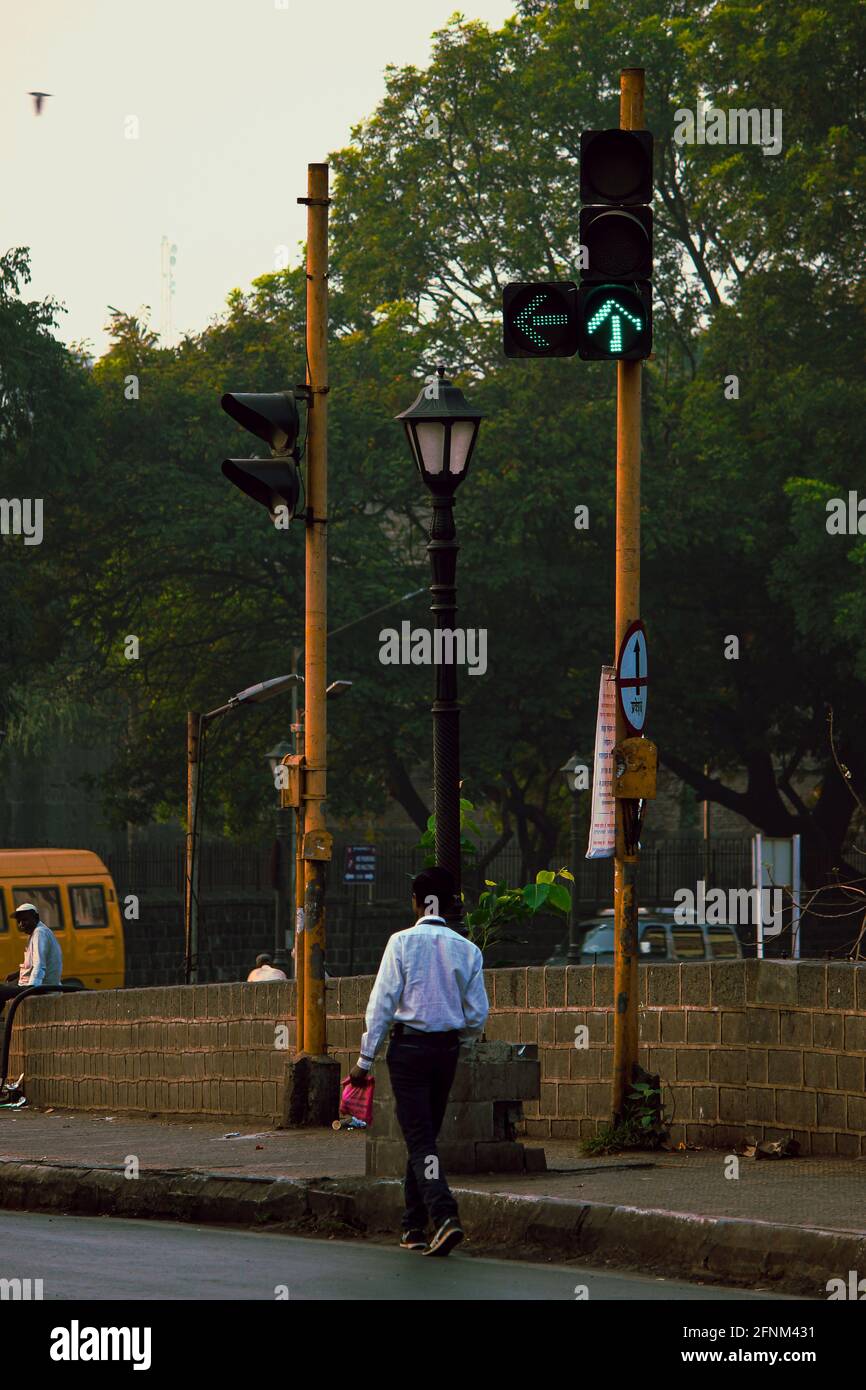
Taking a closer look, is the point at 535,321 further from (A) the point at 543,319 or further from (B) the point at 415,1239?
(B) the point at 415,1239

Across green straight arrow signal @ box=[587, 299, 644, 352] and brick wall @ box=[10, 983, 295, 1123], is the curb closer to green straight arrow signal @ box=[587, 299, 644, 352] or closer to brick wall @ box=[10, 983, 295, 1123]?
brick wall @ box=[10, 983, 295, 1123]

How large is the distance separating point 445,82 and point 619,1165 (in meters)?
44.1

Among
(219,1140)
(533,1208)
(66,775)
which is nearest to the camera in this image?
(533,1208)

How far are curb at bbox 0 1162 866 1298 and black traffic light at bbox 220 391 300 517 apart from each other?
4085 mm

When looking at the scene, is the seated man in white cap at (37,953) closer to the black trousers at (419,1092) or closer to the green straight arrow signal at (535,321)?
the green straight arrow signal at (535,321)

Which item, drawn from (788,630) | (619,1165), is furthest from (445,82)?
(619,1165)

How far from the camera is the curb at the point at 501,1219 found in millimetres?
9336

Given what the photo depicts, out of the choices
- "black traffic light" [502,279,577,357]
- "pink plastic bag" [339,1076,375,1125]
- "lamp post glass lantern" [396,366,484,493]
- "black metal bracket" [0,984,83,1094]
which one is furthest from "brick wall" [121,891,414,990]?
"pink plastic bag" [339,1076,375,1125]

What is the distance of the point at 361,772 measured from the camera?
5047 cm

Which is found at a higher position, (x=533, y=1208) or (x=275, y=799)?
(x=275, y=799)

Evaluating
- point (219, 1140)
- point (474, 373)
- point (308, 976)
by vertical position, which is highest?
point (474, 373)

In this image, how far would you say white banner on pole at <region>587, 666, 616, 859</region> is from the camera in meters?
12.8

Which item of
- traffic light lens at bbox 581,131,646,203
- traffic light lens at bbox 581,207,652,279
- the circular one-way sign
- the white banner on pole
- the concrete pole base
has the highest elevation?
traffic light lens at bbox 581,131,646,203

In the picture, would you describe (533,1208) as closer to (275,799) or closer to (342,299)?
(275,799)
